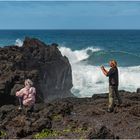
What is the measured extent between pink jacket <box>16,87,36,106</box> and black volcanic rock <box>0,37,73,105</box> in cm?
485

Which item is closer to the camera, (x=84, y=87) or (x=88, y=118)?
(x=88, y=118)

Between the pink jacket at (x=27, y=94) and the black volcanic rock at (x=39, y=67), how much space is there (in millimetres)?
4848

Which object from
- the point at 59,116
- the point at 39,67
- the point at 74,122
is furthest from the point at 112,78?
the point at 39,67

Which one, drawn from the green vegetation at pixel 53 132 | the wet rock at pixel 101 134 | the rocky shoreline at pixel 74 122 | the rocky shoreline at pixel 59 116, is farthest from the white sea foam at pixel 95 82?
the wet rock at pixel 101 134

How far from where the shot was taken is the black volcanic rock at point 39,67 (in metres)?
23.2

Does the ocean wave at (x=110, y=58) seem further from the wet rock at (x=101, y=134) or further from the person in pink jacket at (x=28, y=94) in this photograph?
the wet rock at (x=101, y=134)

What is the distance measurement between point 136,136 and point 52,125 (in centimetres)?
274

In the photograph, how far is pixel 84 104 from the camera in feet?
67.5

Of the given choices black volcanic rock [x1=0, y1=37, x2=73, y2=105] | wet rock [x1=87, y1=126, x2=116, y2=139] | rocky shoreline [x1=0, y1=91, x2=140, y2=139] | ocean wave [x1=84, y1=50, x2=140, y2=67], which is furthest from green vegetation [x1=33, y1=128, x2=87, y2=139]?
ocean wave [x1=84, y1=50, x2=140, y2=67]

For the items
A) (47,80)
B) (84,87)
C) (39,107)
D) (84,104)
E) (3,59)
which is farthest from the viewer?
(84,87)

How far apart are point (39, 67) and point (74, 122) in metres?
15.0

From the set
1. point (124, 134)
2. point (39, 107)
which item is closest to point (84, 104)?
point (39, 107)

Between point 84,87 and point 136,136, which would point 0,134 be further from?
point 84,87

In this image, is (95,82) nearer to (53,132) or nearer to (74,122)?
(74,122)
